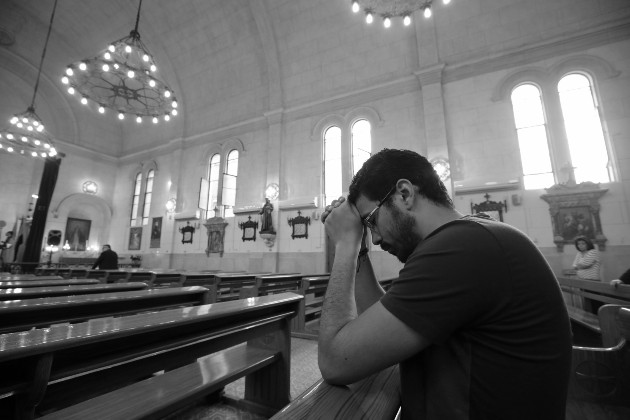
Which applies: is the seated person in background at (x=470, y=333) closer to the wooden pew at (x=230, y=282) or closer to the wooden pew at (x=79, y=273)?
the wooden pew at (x=230, y=282)

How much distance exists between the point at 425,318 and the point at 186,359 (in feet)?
3.53

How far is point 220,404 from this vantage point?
72.0 inches

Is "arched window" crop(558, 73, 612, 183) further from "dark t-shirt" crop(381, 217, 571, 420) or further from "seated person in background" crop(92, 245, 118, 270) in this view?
"seated person in background" crop(92, 245, 118, 270)

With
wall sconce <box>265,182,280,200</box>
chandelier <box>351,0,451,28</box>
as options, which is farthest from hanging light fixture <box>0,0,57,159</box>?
chandelier <box>351,0,451,28</box>

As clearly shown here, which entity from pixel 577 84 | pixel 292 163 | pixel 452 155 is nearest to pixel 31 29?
pixel 292 163

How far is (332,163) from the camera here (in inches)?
380

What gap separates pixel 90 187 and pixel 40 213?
3526 millimetres

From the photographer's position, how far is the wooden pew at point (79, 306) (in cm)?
135

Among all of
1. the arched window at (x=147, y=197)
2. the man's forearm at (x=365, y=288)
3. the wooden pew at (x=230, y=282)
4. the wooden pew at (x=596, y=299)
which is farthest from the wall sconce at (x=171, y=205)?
the wooden pew at (x=596, y=299)

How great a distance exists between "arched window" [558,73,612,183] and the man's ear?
318 inches

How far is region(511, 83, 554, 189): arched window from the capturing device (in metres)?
7.12

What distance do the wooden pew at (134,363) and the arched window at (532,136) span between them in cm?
795

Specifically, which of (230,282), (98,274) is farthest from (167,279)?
(98,274)

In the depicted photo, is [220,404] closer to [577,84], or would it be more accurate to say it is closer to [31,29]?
[577,84]
